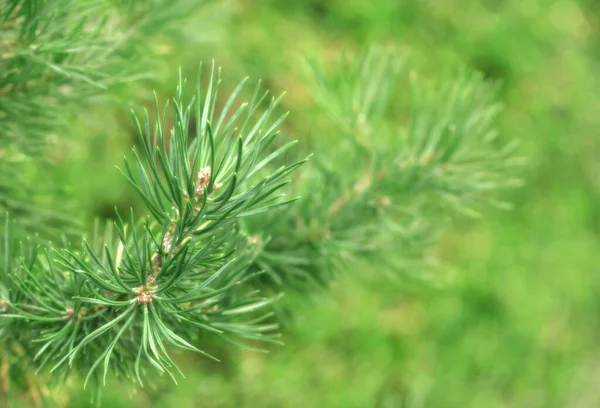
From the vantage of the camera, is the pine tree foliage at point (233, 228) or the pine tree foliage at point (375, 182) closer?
the pine tree foliage at point (233, 228)

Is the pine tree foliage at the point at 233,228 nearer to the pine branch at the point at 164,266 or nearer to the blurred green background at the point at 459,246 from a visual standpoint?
the pine branch at the point at 164,266

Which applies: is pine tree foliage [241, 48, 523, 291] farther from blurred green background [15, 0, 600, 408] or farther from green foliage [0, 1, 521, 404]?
blurred green background [15, 0, 600, 408]

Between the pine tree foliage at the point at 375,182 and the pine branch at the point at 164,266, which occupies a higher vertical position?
the pine tree foliage at the point at 375,182

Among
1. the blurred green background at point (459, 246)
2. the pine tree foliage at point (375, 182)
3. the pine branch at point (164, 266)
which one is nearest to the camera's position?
the pine branch at point (164, 266)

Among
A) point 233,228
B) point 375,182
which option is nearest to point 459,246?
point 375,182

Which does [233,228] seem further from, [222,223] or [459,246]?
[459,246]

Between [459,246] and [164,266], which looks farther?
[459,246]

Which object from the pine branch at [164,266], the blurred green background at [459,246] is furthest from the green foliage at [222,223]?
the blurred green background at [459,246]

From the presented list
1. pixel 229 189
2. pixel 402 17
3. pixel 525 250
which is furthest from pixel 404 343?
pixel 229 189

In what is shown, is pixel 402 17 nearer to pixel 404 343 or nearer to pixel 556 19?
pixel 556 19
